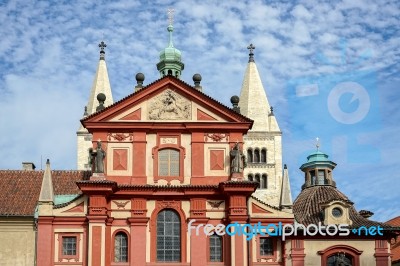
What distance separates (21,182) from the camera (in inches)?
1898

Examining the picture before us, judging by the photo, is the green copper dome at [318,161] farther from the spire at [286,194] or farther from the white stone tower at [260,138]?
the white stone tower at [260,138]

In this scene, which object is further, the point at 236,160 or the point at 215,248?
the point at 236,160

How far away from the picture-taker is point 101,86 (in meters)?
74.7

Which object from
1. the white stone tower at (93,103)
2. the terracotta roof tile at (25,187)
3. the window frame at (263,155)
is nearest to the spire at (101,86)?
the white stone tower at (93,103)

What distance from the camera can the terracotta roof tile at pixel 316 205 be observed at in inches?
1738

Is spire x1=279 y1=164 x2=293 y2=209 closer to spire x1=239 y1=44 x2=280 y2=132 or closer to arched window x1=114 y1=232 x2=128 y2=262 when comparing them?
arched window x1=114 y1=232 x2=128 y2=262

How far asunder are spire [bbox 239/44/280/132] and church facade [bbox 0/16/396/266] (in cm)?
3434

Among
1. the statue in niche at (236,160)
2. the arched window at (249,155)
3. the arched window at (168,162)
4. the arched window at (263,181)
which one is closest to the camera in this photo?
the statue in niche at (236,160)

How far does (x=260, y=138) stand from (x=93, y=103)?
17990 millimetres

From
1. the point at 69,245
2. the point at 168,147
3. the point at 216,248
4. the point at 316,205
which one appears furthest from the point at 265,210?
the point at 69,245

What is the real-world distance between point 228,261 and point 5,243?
13.6 meters

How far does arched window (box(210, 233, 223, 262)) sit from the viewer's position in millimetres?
41000

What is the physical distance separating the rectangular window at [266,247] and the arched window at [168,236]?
Answer: 4.70 meters

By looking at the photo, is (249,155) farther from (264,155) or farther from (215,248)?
(215,248)
